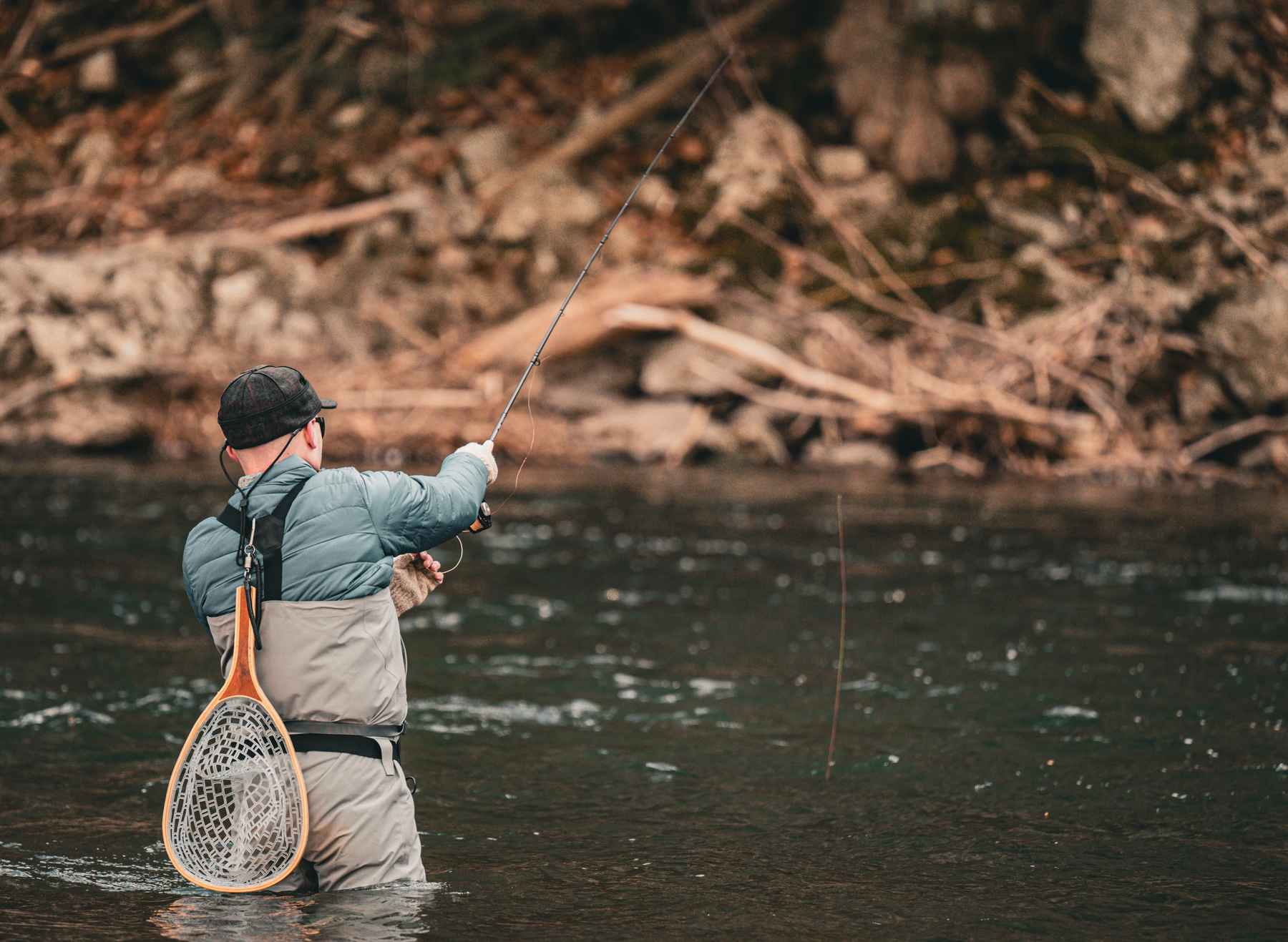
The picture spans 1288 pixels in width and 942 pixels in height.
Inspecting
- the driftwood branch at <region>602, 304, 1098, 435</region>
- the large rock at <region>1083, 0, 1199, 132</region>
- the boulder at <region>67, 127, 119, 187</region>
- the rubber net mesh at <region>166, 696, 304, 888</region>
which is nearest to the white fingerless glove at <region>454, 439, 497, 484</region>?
the rubber net mesh at <region>166, 696, 304, 888</region>

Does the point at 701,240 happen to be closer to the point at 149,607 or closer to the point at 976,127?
the point at 976,127

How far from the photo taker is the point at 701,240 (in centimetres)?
2141

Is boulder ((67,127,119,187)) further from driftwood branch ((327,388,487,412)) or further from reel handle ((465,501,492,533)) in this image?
reel handle ((465,501,492,533))

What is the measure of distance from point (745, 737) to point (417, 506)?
123 inches

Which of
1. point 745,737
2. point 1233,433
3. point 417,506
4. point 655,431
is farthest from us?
point 655,431

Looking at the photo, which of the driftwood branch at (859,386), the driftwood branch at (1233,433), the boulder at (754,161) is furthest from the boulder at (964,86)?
the driftwood branch at (1233,433)

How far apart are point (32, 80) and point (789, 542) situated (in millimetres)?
16160

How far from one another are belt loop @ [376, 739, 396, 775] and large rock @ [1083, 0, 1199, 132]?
18131 mm

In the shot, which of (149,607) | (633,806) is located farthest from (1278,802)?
(149,607)

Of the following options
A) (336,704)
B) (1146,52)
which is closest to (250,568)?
(336,704)

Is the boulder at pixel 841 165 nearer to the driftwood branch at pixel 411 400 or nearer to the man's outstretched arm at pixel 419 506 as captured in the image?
the driftwood branch at pixel 411 400

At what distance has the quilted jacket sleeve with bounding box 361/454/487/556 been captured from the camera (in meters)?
3.72

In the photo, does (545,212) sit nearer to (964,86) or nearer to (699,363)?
(699,363)

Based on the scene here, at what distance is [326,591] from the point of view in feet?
12.1
